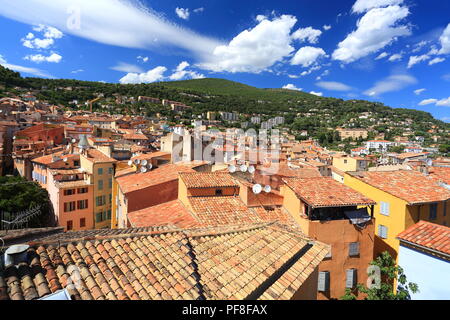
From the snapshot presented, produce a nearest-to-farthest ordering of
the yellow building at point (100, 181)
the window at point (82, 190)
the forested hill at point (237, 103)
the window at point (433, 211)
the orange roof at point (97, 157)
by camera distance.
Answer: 1. the window at point (433, 211)
2. the window at point (82, 190)
3. the yellow building at point (100, 181)
4. the orange roof at point (97, 157)
5. the forested hill at point (237, 103)

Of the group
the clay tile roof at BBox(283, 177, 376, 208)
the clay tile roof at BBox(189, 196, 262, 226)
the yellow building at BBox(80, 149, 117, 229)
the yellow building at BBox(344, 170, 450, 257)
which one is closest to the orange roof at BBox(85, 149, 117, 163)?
the yellow building at BBox(80, 149, 117, 229)

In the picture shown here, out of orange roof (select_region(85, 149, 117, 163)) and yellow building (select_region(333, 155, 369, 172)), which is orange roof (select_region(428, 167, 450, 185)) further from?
orange roof (select_region(85, 149, 117, 163))

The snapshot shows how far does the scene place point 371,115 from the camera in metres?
153

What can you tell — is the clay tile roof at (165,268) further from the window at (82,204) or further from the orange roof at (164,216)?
the window at (82,204)

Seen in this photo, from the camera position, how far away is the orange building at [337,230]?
1155cm

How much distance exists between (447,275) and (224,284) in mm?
10326

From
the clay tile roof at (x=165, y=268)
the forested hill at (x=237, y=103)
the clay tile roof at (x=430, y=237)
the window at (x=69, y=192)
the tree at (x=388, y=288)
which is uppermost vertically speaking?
the forested hill at (x=237, y=103)

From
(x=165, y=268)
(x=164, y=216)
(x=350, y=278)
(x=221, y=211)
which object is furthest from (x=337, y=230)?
(x=165, y=268)

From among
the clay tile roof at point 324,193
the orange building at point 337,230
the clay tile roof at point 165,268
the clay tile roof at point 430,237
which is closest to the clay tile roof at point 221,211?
the orange building at point 337,230

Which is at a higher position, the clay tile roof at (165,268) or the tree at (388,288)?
the clay tile roof at (165,268)

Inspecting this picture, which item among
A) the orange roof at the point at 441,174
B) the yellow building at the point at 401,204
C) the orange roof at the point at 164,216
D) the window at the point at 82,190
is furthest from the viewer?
the window at the point at 82,190

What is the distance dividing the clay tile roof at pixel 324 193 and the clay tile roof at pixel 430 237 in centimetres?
208

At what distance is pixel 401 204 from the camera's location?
1350cm
